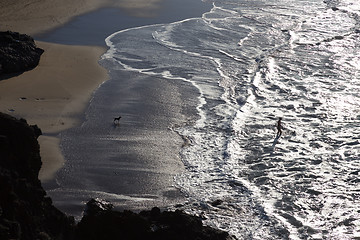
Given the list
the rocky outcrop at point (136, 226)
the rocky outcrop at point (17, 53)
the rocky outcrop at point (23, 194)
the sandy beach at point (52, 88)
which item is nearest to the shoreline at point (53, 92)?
the sandy beach at point (52, 88)

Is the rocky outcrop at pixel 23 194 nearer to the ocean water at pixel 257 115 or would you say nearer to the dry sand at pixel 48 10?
the ocean water at pixel 257 115

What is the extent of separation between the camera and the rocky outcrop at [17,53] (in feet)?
59.2

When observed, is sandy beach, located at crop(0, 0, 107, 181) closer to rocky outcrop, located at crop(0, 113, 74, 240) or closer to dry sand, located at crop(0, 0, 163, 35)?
dry sand, located at crop(0, 0, 163, 35)

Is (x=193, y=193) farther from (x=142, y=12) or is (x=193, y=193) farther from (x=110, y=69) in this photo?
(x=142, y=12)

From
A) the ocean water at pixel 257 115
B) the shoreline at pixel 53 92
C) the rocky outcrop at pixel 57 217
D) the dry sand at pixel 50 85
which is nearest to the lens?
the rocky outcrop at pixel 57 217

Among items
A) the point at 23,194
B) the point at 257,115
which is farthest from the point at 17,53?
the point at 23,194

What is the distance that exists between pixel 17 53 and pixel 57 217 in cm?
1254

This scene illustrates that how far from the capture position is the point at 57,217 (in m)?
7.36

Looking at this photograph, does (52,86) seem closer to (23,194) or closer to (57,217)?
(57,217)

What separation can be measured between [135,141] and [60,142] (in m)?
1.85

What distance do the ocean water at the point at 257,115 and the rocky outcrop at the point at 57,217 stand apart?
2.79 m

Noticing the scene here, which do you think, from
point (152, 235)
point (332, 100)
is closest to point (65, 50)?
point (332, 100)

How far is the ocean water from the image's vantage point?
11.0 meters

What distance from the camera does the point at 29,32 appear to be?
2448 cm
